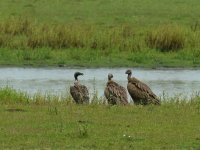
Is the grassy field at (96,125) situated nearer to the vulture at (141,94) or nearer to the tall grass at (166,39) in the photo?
the vulture at (141,94)

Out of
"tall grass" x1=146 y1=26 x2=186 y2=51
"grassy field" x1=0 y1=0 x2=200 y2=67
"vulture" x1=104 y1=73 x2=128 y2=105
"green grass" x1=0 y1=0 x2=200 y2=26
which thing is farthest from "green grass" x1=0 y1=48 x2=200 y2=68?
"vulture" x1=104 y1=73 x2=128 y2=105

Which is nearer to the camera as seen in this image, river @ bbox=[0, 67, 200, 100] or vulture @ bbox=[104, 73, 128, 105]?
vulture @ bbox=[104, 73, 128, 105]

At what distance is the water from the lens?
1883 cm

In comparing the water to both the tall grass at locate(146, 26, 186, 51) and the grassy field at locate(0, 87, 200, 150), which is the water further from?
the grassy field at locate(0, 87, 200, 150)

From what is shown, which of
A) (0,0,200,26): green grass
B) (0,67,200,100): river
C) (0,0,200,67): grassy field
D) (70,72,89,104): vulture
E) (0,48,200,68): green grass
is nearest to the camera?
(70,72,89,104): vulture

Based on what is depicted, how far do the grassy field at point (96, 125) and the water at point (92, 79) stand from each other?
428 centimetres

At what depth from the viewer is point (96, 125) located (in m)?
11.8

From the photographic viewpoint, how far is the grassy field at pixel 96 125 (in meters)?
10.5

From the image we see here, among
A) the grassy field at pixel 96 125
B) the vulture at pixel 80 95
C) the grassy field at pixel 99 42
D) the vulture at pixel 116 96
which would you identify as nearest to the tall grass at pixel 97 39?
the grassy field at pixel 99 42

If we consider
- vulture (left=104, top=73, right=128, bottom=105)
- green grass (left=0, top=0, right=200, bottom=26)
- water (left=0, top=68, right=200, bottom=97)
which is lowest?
vulture (left=104, top=73, right=128, bottom=105)

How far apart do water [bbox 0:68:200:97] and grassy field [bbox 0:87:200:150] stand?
428 cm

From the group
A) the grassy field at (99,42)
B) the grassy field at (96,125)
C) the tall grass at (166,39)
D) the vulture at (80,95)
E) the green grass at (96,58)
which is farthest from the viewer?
the tall grass at (166,39)

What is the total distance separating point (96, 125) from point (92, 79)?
29.8ft

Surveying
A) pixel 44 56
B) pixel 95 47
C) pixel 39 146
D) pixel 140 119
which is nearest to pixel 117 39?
pixel 95 47
